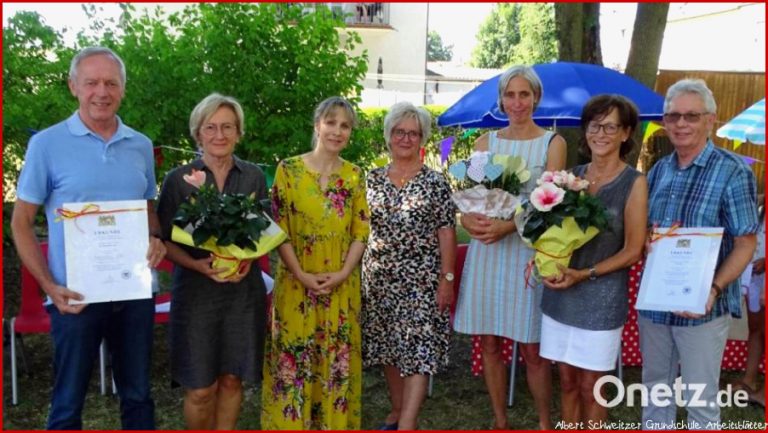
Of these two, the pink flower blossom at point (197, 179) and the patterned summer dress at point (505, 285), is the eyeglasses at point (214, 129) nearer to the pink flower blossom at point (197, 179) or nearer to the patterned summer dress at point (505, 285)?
the pink flower blossom at point (197, 179)

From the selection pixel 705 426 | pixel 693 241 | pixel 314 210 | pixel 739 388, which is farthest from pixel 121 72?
pixel 739 388

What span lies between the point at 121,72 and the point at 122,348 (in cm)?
133

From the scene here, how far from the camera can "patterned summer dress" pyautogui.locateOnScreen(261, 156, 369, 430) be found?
3629 mm

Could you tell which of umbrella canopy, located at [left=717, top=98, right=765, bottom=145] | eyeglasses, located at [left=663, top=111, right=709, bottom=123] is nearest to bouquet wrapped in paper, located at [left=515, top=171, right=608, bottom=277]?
eyeglasses, located at [left=663, top=111, right=709, bottom=123]

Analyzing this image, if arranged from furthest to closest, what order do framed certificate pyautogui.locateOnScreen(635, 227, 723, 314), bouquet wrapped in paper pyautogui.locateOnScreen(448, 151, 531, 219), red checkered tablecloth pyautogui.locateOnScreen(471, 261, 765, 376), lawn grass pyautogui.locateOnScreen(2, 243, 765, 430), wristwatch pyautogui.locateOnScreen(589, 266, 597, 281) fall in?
red checkered tablecloth pyautogui.locateOnScreen(471, 261, 765, 376) < lawn grass pyautogui.locateOnScreen(2, 243, 765, 430) < bouquet wrapped in paper pyautogui.locateOnScreen(448, 151, 531, 219) < wristwatch pyautogui.locateOnScreen(589, 266, 597, 281) < framed certificate pyautogui.locateOnScreen(635, 227, 723, 314)

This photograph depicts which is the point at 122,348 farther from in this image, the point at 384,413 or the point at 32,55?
the point at 32,55

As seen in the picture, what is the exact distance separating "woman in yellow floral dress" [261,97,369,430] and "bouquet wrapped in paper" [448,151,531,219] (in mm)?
616

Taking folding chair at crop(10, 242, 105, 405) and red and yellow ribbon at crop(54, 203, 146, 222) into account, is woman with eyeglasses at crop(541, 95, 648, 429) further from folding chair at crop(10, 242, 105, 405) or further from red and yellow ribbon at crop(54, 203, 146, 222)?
folding chair at crop(10, 242, 105, 405)

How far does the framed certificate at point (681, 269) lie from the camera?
119 inches

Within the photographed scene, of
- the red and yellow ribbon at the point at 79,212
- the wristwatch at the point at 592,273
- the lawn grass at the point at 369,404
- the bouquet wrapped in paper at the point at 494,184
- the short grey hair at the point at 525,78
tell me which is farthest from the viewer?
the lawn grass at the point at 369,404

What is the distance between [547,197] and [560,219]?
12 cm

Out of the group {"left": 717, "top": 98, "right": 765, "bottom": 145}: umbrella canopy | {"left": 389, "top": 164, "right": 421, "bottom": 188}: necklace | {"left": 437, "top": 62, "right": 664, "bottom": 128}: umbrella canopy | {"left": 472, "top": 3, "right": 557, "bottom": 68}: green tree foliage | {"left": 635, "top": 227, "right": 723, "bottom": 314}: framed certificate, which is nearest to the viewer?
{"left": 635, "top": 227, "right": 723, "bottom": 314}: framed certificate

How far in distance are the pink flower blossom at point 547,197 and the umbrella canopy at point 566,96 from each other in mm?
3141

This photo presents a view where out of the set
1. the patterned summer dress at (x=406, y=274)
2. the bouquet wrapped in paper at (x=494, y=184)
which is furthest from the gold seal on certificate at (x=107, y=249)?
the bouquet wrapped in paper at (x=494, y=184)
